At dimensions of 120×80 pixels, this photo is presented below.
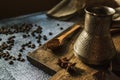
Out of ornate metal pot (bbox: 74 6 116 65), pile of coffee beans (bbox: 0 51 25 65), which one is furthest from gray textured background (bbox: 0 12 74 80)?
ornate metal pot (bbox: 74 6 116 65)

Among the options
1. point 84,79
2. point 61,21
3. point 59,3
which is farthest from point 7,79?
point 59,3

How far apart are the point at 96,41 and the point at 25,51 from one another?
40 cm

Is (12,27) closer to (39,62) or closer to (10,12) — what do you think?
(10,12)

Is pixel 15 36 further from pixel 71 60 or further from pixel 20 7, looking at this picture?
pixel 71 60

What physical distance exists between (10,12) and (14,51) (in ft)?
1.35

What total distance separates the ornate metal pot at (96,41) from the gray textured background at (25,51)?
0.19m

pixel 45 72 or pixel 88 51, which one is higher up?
pixel 88 51

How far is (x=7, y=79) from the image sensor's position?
34.6 inches

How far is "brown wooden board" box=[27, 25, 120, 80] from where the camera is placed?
0.77m

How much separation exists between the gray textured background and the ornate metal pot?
0.19 meters

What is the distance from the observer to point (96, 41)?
2.55 feet

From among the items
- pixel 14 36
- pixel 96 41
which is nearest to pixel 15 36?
pixel 14 36

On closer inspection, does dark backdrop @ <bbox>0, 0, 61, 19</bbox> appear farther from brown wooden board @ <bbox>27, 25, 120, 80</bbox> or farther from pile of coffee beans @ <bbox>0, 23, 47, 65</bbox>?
brown wooden board @ <bbox>27, 25, 120, 80</bbox>

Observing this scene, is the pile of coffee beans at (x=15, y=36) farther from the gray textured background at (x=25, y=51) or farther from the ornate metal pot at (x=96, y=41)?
the ornate metal pot at (x=96, y=41)
